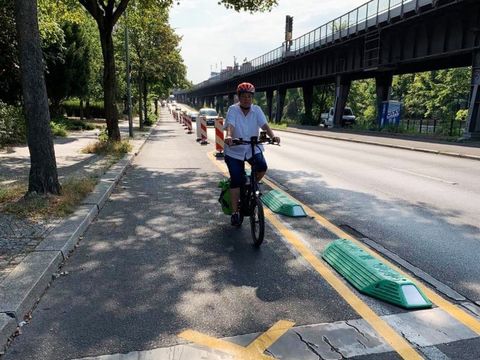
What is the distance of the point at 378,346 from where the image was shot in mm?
3000

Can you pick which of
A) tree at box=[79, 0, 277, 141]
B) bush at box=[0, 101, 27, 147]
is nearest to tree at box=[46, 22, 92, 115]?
bush at box=[0, 101, 27, 147]

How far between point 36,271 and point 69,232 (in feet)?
4.14

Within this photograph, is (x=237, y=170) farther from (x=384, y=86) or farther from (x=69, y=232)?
(x=384, y=86)

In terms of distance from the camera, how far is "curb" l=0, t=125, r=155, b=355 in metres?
3.23

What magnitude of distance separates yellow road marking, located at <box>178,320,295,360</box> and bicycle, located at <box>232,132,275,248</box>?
1.87 metres

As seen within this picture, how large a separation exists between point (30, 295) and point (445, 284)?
378 cm

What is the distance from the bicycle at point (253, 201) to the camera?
201 inches

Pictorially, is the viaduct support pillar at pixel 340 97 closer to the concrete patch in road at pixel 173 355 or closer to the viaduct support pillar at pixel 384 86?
the viaduct support pillar at pixel 384 86

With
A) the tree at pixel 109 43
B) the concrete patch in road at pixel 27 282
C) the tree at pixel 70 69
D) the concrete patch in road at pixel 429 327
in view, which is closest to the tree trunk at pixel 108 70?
the tree at pixel 109 43

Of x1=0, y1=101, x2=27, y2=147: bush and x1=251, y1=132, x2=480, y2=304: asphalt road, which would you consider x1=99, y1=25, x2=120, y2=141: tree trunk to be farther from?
x1=251, y1=132, x2=480, y2=304: asphalt road

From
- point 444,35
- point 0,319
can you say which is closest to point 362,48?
point 444,35

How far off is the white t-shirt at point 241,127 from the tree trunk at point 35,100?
10.2 feet

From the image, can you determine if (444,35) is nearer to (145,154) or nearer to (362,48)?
(362,48)

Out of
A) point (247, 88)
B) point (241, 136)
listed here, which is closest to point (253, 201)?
point (241, 136)
